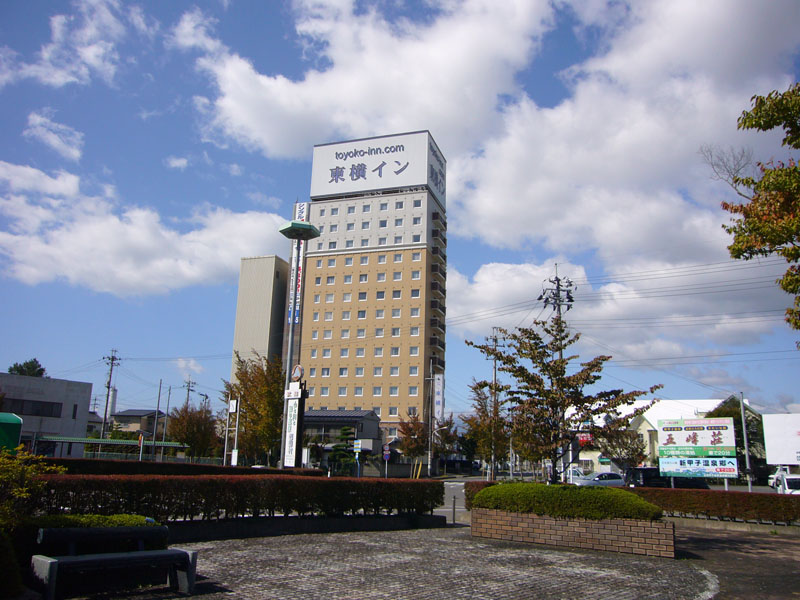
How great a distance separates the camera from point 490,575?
948 centimetres

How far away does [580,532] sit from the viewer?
515 inches

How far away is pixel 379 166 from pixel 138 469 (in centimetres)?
6358

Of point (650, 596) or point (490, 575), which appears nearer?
point (650, 596)

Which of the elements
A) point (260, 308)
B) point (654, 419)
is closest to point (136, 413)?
point (260, 308)

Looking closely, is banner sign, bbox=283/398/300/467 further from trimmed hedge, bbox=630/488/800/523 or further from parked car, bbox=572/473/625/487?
parked car, bbox=572/473/625/487

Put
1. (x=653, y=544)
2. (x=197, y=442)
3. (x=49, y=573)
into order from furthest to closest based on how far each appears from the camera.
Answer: (x=197, y=442), (x=653, y=544), (x=49, y=573)

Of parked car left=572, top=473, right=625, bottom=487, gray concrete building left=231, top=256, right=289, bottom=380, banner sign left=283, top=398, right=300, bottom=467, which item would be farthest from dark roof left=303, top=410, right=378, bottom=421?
banner sign left=283, top=398, right=300, bottom=467

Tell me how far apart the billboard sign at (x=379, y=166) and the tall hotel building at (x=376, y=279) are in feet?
0.44

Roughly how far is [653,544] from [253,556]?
26.0ft

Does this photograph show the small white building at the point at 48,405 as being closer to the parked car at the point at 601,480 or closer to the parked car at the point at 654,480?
the parked car at the point at 601,480

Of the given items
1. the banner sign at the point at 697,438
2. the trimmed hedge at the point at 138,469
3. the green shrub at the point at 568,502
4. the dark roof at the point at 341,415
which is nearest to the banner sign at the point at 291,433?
the trimmed hedge at the point at 138,469

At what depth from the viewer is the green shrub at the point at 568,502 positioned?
12.7 m

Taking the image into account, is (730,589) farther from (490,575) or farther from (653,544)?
(490,575)

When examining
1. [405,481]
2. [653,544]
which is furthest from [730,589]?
[405,481]
